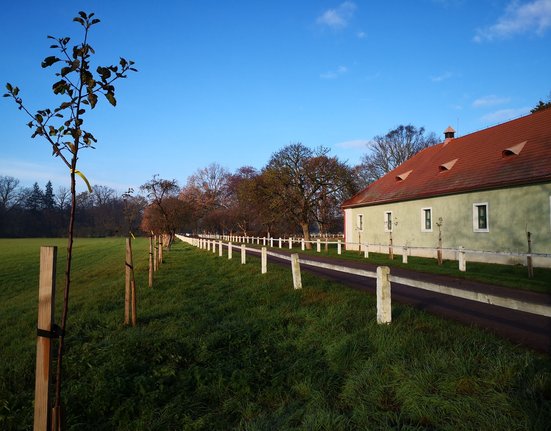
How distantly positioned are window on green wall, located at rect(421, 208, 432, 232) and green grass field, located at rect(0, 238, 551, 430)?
50.3 ft

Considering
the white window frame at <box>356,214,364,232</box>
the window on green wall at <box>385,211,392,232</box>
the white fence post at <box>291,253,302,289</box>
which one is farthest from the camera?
the white window frame at <box>356,214,364,232</box>

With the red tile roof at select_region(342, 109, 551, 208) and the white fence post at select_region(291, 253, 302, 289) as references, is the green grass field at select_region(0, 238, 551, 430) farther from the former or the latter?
the red tile roof at select_region(342, 109, 551, 208)

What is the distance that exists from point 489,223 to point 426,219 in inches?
175

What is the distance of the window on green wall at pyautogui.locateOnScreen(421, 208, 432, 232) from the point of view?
2095cm

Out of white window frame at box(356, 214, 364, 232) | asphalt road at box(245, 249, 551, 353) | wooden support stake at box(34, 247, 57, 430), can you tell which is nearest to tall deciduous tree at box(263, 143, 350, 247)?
white window frame at box(356, 214, 364, 232)

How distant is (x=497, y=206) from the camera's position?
16.6 metres

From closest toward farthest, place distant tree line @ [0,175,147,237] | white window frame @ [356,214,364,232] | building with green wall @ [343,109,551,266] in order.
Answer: building with green wall @ [343,109,551,266], white window frame @ [356,214,364,232], distant tree line @ [0,175,147,237]

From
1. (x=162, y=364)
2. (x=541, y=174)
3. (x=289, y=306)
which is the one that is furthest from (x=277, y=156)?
(x=162, y=364)

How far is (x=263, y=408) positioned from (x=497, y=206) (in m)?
16.3

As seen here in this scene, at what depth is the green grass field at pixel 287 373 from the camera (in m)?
3.37

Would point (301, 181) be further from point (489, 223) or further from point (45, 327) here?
point (45, 327)

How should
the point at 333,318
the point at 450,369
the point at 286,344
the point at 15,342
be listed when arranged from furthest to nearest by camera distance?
the point at 15,342 → the point at 333,318 → the point at 286,344 → the point at 450,369

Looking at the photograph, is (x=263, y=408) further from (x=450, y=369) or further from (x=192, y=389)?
(x=450, y=369)

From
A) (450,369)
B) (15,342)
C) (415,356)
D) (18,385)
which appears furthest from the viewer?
(15,342)
